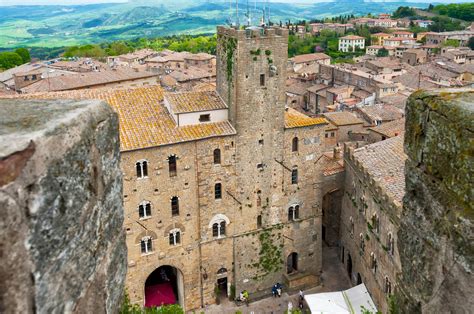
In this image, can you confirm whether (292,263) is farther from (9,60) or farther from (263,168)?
(9,60)

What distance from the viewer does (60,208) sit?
14.5ft

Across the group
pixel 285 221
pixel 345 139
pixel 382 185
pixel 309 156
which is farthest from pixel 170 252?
pixel 345 139

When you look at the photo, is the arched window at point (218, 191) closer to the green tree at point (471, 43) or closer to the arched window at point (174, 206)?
the arched window at point (174, 206)

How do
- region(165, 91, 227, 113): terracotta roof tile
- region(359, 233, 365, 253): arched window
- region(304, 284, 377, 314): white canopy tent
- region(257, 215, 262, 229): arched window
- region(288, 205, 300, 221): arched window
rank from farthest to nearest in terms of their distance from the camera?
region(288, 205, 300, 221): arched window → region(359, 233, 365, 253): arched window → region(257, 215, 262, 229): arched window → region(165, 91, 227, 113): terracotta roof tile → region(304, 284, 377, 314): white canopy tent

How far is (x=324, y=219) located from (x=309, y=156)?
9190mm

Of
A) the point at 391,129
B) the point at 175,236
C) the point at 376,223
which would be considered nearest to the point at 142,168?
the point at 175,236

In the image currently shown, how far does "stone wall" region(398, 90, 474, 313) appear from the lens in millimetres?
5332

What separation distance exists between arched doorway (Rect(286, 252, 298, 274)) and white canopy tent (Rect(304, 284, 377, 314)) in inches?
168

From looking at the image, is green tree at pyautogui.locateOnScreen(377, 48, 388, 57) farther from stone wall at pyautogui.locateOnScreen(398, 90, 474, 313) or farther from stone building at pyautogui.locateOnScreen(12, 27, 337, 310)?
stone wall at pyautogui.locateOnScreen(398, 90, 474, 313)

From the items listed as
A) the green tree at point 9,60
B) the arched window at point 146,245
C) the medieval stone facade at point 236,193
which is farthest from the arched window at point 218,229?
the green tree at point 9,60

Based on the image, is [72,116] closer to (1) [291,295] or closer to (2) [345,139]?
(1) [291,295]

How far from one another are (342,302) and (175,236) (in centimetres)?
998

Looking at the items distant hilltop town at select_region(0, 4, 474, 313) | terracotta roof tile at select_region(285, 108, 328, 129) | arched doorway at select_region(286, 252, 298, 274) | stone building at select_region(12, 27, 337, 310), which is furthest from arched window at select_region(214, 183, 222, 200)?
arched doorway at select_region(286, 252, 298, 274)

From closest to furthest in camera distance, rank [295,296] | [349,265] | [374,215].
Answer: [374,215] < [295,296] < [349,265]
